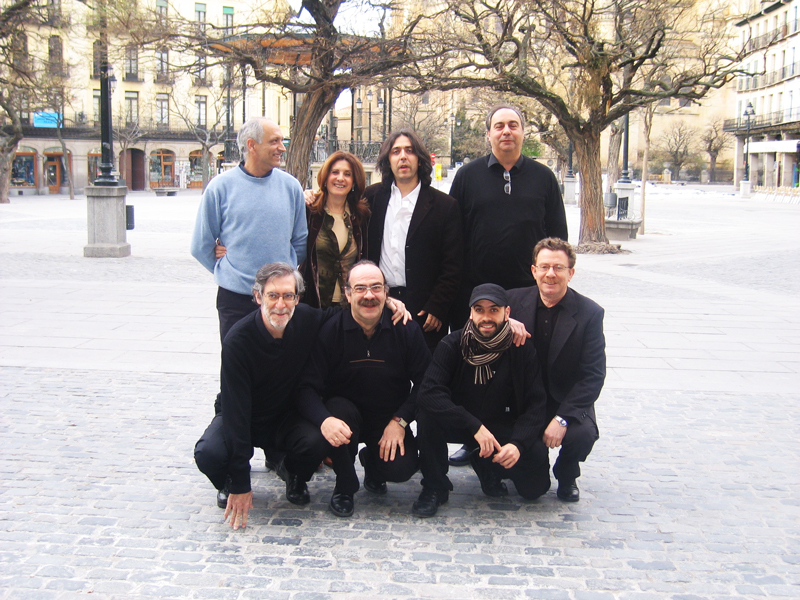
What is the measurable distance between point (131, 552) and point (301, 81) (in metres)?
12.0

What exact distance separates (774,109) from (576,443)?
67101 mm

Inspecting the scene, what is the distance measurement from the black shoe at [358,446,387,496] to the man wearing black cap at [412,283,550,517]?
0.99 ft

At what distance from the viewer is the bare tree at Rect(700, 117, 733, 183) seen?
70.2 meters

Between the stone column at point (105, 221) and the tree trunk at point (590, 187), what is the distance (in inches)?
348

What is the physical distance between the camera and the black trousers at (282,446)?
3.84 m

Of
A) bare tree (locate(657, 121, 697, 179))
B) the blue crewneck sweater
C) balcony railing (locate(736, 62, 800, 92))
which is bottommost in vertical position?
the blue crewneck sweater

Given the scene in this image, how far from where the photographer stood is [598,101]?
1557 cm

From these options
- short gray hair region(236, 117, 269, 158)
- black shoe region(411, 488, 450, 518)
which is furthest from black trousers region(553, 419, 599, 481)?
short gray hair region(236, 117, 269, 158)

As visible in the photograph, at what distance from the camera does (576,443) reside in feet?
13.3

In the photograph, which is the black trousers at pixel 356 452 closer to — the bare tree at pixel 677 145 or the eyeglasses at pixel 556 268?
the eyeglasses at pixel 556 268

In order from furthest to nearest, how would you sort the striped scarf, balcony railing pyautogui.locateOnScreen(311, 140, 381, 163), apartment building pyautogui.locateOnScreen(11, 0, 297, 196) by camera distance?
apartment building pyautogui.locateOnScreen(11, 0, 297, 196), balcony railing pyautogui.locateOnScreen(311, 140, 381, 163), the striped scarf

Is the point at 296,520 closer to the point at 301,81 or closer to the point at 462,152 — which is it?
the point at 301,81

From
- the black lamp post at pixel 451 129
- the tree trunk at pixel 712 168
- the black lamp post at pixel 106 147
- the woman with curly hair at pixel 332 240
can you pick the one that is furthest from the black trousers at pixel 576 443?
the tree trunk at pixel 712 168

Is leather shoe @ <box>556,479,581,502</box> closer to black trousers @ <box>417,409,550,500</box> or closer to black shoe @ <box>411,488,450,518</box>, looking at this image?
black trousers @ <box>417,409,550,500</box>
